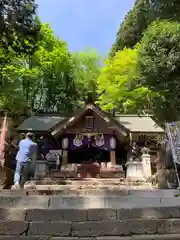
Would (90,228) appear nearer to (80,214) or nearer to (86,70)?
(80,214)

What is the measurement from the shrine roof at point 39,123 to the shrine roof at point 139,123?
4.96 m

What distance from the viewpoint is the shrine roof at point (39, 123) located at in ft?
64.8

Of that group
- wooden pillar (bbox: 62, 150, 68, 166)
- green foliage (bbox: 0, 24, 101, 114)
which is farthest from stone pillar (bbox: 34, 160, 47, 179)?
green foliage (bbox: 0, 24, 101, 114)

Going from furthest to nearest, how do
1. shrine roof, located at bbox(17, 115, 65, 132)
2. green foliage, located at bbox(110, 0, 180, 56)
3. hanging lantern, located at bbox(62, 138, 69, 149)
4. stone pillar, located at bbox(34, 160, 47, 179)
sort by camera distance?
1. shrine roof, located at bbox(17, 115, 65, 132)
2. hanging lantern, located at bbox(62, 138, 69, 149)
3. green foliage, located at bbox(110, 0, 180, 56)
4. stone pillar, located at bbox(34, 160, 47, 179)

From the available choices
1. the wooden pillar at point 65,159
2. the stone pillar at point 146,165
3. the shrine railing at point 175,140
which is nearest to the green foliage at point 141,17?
the stone pillar at point 146,165

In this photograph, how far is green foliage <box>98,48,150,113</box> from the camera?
19516 mm

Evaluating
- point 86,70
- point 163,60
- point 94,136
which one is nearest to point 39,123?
point 94,136

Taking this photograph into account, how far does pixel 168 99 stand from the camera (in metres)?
15.5

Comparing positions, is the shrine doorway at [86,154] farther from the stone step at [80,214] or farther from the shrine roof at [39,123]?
the stone step at [80,214]

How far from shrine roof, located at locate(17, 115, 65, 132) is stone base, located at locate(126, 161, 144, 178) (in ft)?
19.2

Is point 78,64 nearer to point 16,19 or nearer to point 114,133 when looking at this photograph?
point 114,133

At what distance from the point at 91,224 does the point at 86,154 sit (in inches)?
634

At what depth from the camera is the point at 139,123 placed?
21.5m

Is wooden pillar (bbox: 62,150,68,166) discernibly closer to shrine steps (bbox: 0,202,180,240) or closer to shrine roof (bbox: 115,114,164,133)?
shrine roof (bbox: 115,114,164,133)
